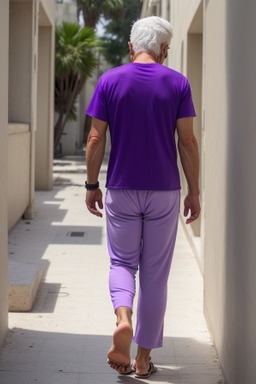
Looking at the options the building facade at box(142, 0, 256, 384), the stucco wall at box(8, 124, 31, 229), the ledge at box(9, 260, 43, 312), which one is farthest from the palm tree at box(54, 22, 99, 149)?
the building facade at box(142, 0, 256, 384)

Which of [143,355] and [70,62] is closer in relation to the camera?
[143,355]

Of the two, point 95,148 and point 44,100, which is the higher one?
point 95,148

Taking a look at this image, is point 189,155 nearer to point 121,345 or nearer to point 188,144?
point 188,144

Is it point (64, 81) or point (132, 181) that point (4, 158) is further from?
point (64, 81)

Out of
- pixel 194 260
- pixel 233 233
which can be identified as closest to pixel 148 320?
pixel 233 233

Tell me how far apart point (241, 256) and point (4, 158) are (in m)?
1.74

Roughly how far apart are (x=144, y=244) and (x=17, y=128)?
572 centimetres

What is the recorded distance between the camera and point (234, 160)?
3.42 meters

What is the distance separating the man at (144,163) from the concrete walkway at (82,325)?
430 mm

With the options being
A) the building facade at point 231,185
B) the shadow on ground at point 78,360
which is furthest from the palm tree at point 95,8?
the shadow on ground at point 78,360

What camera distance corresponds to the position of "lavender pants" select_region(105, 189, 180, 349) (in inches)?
138

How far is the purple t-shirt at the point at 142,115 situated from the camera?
344 centimetres

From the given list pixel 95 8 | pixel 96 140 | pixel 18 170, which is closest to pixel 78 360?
pixel 96 140

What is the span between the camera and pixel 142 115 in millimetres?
3439
